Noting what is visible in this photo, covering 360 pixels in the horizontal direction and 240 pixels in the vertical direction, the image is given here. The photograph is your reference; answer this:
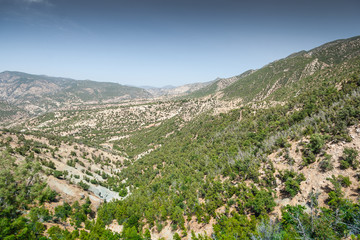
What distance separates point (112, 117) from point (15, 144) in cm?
11519

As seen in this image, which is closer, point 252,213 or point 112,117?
point 252,213

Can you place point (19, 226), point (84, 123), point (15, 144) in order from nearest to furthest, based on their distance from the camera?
point (19, 226)
point (15, 144)
point (84, 123)

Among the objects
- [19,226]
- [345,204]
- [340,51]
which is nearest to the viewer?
[345,204]

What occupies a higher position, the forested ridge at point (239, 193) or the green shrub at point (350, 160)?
the green shrub at point (350, 160)

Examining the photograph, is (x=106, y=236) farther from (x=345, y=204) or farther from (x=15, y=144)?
(x=15, y=144)

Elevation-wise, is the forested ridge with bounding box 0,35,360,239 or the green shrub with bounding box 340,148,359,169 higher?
the green shrub with bounding box 340,148,359,169

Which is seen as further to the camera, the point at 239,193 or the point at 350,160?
the point at 239,193

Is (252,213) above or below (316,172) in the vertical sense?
below

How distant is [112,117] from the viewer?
168750mm

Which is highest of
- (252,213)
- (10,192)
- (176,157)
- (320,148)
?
(320,148)

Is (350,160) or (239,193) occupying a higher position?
(350,160)

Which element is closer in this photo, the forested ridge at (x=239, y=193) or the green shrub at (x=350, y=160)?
the forested ridge at (x=239, y=193)

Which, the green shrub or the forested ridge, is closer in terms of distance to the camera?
the forested ridge

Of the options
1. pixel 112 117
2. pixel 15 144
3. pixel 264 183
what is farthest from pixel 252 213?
pixel 112 117
